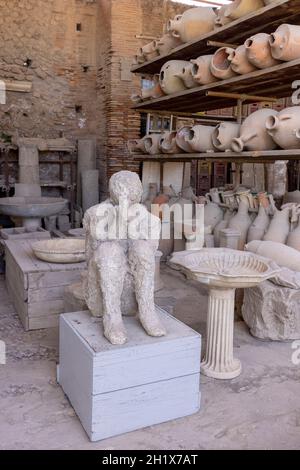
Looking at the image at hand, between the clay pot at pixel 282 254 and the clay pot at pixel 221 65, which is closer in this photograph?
the clay pot at pixel 282 254

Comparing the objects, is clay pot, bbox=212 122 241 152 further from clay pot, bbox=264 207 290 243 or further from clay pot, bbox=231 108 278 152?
clay pot, bbox=264 207 290 243

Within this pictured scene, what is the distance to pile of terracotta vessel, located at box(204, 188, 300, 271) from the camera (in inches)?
144

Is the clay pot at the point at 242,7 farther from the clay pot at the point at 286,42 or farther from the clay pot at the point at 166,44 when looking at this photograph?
the clay pot at the point at 166,44

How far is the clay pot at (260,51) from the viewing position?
3840mm

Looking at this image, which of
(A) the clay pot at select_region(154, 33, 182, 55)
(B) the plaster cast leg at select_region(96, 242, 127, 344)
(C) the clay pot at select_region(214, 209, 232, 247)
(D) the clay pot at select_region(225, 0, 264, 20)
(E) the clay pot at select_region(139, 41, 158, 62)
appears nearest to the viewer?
(B) the plaster cast leg at select_region(96, 242, 127, 344)

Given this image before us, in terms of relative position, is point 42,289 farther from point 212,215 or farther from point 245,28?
point 245,28

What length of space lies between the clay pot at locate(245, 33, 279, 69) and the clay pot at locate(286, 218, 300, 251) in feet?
4.85

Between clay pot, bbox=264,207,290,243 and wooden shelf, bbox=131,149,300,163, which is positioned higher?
wooden shelf, bbox=131,149,300,163

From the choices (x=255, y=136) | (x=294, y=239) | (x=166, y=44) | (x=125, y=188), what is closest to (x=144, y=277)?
(x=125, y=188)

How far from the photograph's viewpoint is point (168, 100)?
5555 millimetres

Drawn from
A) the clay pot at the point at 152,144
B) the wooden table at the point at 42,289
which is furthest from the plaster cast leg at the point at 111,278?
the clay pot at the point at 152,144

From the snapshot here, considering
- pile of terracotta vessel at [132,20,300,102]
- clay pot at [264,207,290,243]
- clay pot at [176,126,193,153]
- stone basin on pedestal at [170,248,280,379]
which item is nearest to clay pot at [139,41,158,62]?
pile of terracotta vessel at [132,20,300,102]

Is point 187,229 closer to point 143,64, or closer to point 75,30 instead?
point 143,64

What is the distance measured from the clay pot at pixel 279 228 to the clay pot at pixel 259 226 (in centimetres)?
21
